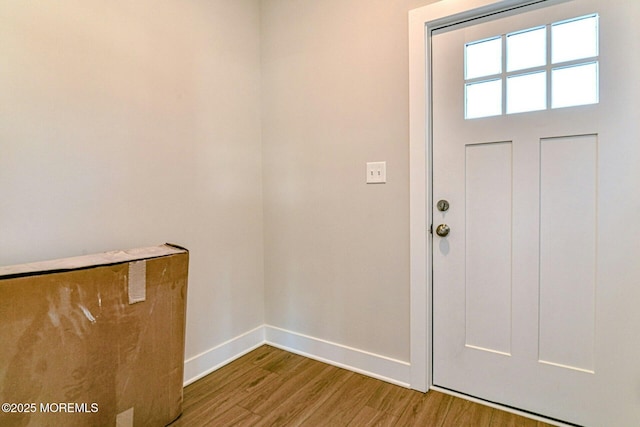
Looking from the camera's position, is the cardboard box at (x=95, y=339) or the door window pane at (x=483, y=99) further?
the door window pane at (x=483, y=99)

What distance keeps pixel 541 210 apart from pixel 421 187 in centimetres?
55

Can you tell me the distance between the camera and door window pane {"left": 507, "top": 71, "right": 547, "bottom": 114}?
1.53 meters

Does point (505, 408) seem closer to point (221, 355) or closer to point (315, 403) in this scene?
point (315, 403)

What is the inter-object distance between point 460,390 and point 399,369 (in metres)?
0.32

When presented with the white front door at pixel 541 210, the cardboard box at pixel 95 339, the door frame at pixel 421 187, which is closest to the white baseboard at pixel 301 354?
the door frame at pixel 421 187

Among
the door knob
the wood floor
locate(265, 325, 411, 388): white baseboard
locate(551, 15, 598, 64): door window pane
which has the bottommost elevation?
the wood floor

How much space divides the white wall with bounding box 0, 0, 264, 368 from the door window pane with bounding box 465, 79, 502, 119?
4.56 ft

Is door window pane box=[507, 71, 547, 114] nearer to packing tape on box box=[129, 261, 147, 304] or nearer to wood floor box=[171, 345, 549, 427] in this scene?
wood floor box=[171, 345, 549, 427]

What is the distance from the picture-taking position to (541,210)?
1.55m

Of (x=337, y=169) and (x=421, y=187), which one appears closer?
(x=421, y=187)

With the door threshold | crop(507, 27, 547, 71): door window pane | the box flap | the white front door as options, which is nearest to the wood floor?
the door threshold

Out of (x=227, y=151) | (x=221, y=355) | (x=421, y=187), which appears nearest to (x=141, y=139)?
(x=227, y=151)

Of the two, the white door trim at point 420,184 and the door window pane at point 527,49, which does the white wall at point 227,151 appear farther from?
the door window pane at point 527,49

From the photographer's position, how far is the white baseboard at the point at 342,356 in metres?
1.91
